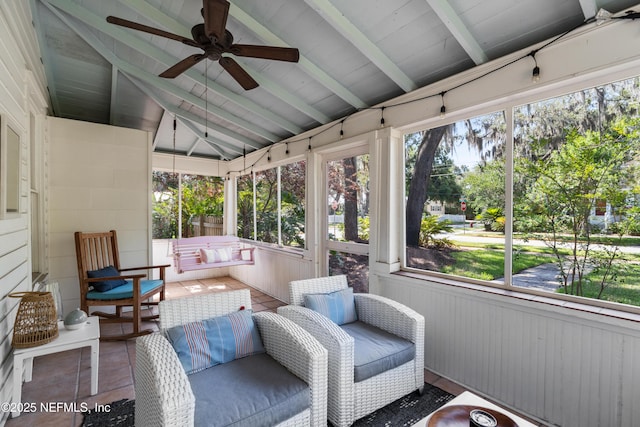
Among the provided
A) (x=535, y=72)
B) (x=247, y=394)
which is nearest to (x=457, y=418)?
(x=247, y=394)

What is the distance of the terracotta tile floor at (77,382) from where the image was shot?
2.02m

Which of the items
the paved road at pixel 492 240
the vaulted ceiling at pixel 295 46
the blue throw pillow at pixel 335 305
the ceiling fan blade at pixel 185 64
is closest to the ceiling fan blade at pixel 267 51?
the ceiling fan blade at pixel 185 64

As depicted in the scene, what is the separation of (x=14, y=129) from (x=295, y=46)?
2194 mm

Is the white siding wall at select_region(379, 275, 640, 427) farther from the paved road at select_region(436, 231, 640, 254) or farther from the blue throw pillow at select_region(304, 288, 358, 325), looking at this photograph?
the blue throw pillow at select_region(304, 288, 358, 325)

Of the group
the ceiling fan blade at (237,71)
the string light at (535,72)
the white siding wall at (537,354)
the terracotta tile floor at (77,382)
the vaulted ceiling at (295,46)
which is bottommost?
the terracotta tile floor at (77,382)

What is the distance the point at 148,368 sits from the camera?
4.97 feet

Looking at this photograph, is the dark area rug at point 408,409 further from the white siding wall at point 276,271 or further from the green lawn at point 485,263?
the white siding wall at point 276,271

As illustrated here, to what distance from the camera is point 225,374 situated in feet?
5.59

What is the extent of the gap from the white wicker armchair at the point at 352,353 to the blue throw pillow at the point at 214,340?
40 cm

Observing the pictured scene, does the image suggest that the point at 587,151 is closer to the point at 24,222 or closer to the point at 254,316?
the point at 254,316

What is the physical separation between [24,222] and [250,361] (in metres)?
2.19

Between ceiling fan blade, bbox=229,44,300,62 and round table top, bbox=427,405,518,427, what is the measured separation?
7.06 ft

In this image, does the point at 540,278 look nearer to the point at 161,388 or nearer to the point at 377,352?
the point at 377,352

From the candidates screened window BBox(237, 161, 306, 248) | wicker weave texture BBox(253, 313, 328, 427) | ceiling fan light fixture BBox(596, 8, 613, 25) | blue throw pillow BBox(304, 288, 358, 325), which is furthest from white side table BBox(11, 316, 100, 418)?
ceiling fan light fixture BBox(596, 8, 613, 25)
